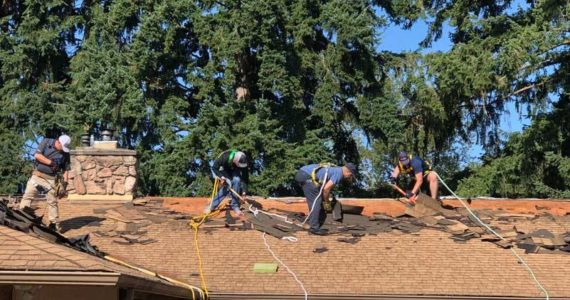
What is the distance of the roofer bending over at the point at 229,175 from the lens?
12070 mm

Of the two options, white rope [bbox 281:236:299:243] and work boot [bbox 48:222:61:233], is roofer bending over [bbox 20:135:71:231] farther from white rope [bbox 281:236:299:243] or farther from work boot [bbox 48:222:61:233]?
white rope [bbox 281:236:299:243]

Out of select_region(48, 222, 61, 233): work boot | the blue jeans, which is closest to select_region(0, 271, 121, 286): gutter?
select_region(48, 222, 61, 233): work boot

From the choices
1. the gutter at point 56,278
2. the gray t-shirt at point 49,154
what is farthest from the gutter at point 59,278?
the gray t-shirt at point 49,154

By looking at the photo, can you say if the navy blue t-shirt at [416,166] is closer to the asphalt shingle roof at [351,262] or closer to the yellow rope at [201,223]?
the asphalt shingle roof at [351,262]

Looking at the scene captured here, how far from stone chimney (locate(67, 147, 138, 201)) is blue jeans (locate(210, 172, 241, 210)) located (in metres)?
1.65

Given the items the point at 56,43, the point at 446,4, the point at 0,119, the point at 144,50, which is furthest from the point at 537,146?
the point at 0,119

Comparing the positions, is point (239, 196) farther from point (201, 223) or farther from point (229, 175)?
point (201, 223)

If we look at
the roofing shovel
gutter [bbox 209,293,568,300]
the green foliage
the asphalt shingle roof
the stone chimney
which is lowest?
gutter [bbox 209,293,568,300]

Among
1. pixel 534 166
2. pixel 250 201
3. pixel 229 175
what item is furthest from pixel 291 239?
pixel 534 166

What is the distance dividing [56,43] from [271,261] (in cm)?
1704

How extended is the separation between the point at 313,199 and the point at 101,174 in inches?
154

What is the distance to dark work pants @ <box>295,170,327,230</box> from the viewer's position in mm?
11555

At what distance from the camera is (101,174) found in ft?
42.5

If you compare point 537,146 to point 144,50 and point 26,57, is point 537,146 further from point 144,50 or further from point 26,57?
point 26,57
